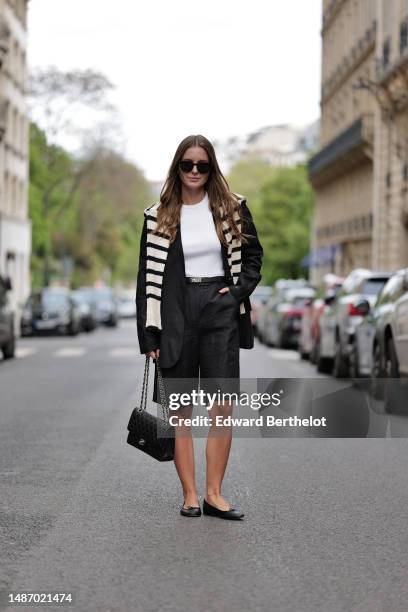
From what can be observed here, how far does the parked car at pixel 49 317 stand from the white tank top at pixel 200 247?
39779mm

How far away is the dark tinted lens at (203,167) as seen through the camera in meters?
7.29

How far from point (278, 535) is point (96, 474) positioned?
2.67 m

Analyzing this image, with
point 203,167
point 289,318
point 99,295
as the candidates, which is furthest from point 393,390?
point 99,295

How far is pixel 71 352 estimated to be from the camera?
32.1m

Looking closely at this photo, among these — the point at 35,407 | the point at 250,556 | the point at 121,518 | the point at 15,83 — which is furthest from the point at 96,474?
the point at 15,83

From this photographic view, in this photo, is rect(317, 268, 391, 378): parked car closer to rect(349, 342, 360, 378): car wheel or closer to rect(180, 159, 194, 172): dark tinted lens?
rect(349, 342, 360, 378): car wheel

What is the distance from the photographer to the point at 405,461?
1023 cm

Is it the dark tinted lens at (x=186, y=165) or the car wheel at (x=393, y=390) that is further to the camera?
the car wheel at (x=393, y=390)

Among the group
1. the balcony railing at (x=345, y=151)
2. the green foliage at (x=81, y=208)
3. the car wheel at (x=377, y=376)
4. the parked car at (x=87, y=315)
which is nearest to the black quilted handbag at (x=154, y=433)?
the car wheel at (x=377, y=376)

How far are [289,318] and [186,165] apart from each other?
84.9ft

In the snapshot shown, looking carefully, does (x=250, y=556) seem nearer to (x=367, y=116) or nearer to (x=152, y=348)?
(x=152, y=348)

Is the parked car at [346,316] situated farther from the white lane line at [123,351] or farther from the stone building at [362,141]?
the stone building at [362,141]

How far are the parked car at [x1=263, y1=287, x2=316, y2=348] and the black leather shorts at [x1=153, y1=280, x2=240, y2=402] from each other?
2489cm

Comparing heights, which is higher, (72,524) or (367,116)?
(367,116)
